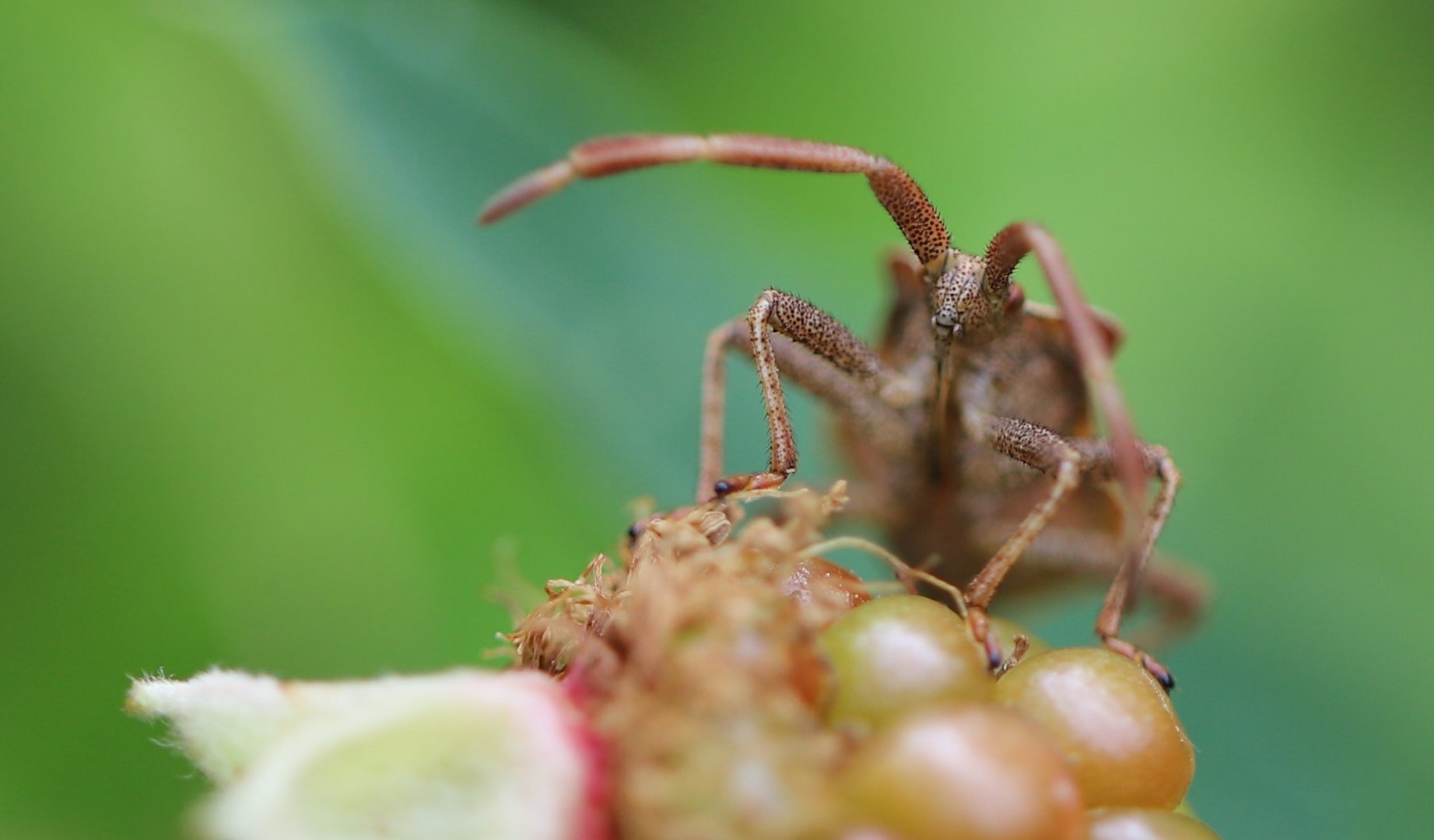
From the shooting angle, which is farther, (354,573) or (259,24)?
(259,24)

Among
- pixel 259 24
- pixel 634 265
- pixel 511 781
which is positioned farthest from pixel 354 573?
pixel 511 781

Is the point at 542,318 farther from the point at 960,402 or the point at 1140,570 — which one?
the point at 1140,570

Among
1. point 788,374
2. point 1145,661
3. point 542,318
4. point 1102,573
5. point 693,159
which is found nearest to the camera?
point 1145,661

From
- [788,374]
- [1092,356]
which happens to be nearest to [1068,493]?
[1092,356]

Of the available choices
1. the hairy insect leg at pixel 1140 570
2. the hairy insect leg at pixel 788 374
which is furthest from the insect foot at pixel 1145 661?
the hairy insect leg at pixel 788 374

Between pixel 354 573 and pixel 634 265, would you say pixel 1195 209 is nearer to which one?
pixel 634 265

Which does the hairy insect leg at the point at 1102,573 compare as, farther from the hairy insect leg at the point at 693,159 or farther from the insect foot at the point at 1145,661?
the hairy insect leg at the point at 693,159
